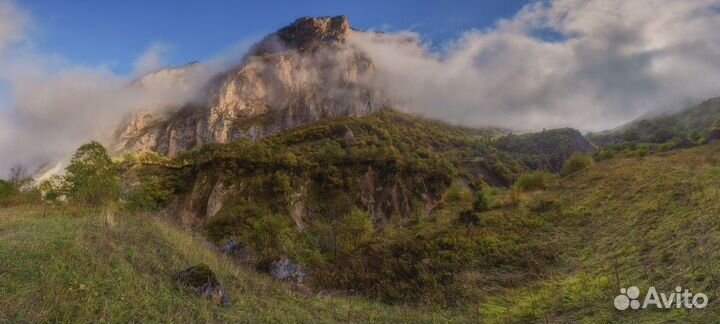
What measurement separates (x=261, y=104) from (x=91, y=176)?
151m

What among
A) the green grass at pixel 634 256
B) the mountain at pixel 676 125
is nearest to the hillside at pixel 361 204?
the green grass at pixel 634 256

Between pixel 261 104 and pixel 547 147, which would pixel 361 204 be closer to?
pixel 547 147

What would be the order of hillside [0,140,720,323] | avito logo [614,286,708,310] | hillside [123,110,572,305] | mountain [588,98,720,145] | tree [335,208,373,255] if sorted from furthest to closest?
mountain [588,98,720,145] < tree [335,208,373,255] < hillside [123,110,572,305] < avito logo [614,286,708,310] < hillside [0,140,720,323]

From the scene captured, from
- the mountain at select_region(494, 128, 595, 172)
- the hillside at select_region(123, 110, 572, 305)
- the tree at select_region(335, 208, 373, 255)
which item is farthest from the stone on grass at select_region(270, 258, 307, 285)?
the mountain at select_region(494, 128, 595, 172)

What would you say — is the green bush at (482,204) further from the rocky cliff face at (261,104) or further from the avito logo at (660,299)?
the rocky cliff face at (261,104)

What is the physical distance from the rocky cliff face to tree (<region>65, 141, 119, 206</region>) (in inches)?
5056

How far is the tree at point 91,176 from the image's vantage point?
98.7ft

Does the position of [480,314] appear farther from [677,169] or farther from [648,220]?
[677,169]

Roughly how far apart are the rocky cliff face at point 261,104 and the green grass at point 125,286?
150984 millimetres

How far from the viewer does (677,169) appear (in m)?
25.0

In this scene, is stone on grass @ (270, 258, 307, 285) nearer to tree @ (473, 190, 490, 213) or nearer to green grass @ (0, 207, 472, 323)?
green grass @ (0, 207, 472, 323)

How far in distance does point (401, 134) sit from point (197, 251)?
421 feet

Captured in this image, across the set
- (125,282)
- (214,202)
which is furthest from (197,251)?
(214,202)

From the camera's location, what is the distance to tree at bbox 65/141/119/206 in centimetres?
3008
